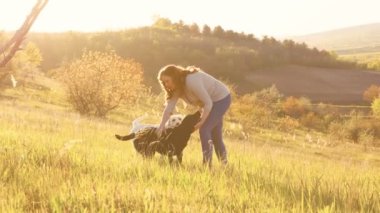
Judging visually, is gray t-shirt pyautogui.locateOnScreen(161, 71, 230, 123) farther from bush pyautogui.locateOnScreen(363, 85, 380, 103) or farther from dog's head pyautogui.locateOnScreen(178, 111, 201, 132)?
bush pyautogui.locateOnScreen(363, 85, 380, 103)

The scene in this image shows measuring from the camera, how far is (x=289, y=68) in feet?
388

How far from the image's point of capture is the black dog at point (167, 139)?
6.77 meters

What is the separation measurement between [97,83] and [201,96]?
2399cm

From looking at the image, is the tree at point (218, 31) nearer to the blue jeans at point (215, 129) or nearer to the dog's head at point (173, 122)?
the blue jeans at point (215, 129)

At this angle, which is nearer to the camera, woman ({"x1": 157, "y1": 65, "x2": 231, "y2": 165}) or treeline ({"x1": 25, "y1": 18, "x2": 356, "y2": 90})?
woman ({"x1": 157, "y1": 65, "x2": 231, "y2": 165})

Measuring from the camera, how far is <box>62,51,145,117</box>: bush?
3003 cm

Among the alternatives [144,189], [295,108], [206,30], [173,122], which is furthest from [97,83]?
[206,30]

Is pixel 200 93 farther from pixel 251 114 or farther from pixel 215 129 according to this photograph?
pixel 251 114

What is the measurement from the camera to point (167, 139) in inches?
272

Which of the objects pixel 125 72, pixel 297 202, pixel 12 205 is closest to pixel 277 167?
pixel 297 202

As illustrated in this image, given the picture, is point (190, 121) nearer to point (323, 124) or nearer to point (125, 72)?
point (125, 72)

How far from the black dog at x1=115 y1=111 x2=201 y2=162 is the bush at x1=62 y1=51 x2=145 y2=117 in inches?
912

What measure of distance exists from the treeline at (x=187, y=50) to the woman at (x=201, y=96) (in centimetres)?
9004

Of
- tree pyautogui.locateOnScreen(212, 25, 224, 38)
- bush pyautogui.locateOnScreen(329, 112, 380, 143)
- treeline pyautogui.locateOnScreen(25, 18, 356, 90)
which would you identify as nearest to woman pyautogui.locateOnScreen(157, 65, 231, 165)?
bush pyautogui.locateOnScreen(329, 112, 380, 143)
